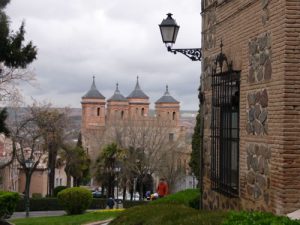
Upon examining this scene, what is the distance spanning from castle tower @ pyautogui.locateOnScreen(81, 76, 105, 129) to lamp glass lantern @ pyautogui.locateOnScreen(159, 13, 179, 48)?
72.7m

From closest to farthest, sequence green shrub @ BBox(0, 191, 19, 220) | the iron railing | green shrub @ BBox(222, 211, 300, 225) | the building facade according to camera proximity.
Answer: green shrub @ BBox(222, 211, 300, 225) < the iron railing < green shrub @ BBox(0, 191, 19, 220) < the building facade

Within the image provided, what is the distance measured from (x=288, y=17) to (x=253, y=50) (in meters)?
1.08

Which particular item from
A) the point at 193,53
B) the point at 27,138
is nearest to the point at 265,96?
the point at 193,53

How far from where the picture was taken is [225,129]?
27.2 feet

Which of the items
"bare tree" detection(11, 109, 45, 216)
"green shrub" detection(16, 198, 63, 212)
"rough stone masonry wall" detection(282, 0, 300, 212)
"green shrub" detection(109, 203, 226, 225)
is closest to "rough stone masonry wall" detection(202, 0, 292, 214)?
"rough stone masonry wall" detection(282, 0, 300, 212)

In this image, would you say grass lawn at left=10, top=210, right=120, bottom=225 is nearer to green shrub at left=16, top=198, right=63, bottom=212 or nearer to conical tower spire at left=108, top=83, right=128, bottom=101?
green shrub at left=16, top=198, right=63, bottom=212

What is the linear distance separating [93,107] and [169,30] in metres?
76.6

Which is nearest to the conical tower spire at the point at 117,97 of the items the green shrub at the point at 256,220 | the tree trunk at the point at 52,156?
the tree trunk at the point at 52,156

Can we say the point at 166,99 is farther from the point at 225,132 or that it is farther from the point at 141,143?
the point at 225,132

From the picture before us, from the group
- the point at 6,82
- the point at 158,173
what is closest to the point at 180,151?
the point at 158,173

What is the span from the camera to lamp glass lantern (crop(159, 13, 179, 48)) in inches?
423

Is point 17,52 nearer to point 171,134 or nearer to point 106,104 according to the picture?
point 171,134

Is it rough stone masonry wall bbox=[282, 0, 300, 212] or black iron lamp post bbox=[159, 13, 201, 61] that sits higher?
black iron lamp post bbox=[159, 13, 201, 61]

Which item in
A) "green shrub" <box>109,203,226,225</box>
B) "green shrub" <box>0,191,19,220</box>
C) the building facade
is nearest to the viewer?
"green shrub" <box>109,203,226,225</box>
